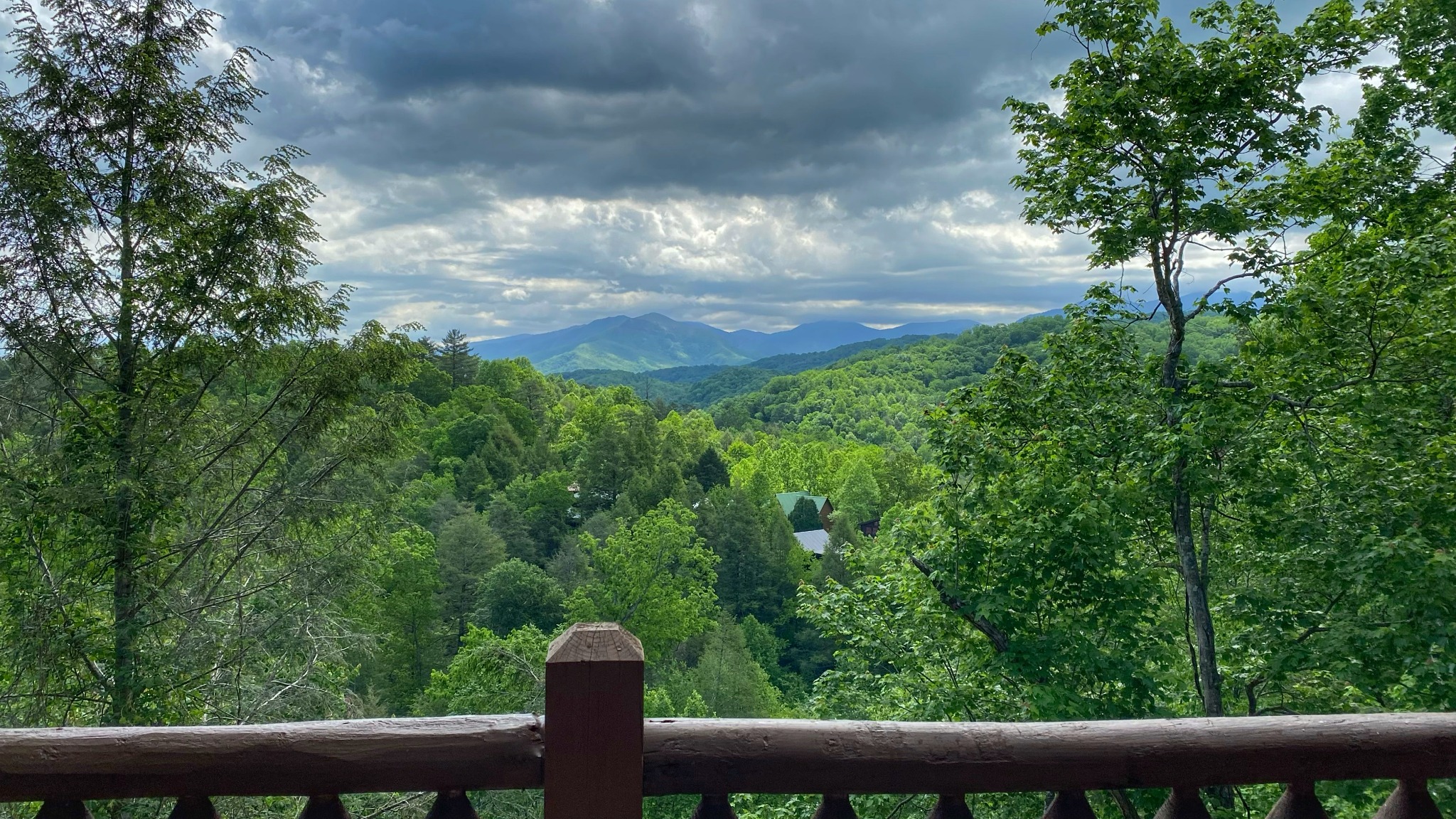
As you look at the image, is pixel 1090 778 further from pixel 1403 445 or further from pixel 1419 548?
pixel 1403 445

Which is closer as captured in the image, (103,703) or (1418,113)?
(103,703)

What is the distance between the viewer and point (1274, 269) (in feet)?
22.7

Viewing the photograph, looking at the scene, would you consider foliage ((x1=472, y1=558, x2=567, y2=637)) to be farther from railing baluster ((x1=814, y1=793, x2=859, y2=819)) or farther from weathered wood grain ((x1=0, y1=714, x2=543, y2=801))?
railing baluster ((x1=814, y1=793, x2=859, y2=819))

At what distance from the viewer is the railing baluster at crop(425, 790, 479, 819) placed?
137 centimetres

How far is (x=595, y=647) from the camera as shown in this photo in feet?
4.20

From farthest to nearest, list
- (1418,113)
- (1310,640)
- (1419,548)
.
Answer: (1418,113) → (1310,640) → (1419,548)

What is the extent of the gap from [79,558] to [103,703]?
1.30 m

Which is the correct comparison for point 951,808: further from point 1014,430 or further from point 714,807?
point 1014,430

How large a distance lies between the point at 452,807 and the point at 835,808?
26.4 inches

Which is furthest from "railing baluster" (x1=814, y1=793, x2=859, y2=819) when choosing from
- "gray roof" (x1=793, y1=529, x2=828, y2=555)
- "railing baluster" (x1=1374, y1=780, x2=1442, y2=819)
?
"gray roof" (x1=793, y1=529, x2=828, y2=555)

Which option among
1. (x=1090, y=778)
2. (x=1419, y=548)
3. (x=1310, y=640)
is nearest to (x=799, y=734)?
(x=1090, y=778)

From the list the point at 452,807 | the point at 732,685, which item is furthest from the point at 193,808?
the point at 732,685

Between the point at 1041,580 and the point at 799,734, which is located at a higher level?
the point at 799,734

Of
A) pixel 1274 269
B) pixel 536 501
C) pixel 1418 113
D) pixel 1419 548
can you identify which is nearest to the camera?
pixel 1419 548
